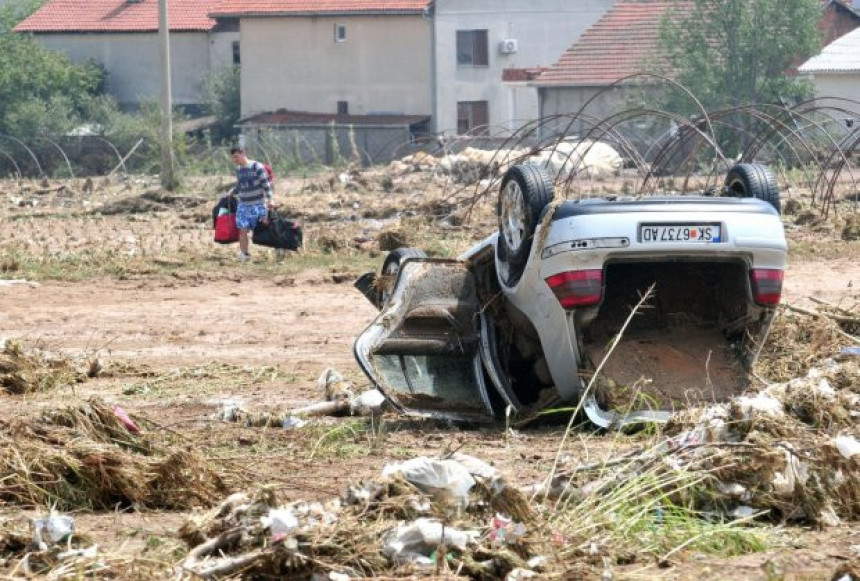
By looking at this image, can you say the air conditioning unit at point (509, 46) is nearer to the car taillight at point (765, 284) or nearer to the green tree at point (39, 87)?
the green tree at point (39, 87)

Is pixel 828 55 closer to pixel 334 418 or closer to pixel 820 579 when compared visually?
pixel 334 418

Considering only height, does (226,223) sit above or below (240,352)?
above

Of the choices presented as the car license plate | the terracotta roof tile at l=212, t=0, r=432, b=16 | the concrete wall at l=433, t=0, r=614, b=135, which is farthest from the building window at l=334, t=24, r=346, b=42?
the car license plate

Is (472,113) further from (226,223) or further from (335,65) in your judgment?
(226,223)

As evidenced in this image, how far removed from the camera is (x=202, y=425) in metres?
9.23

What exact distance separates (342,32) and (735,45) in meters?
18.0

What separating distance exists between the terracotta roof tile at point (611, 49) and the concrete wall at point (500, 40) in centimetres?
288

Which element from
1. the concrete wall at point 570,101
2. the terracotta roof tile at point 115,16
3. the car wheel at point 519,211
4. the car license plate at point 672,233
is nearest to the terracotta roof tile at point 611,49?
the concrete wall at point 570,101

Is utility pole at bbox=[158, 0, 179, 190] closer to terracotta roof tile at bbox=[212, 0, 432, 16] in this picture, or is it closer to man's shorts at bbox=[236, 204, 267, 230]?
man's shorts at bbox=[236, 204, 267, 230]

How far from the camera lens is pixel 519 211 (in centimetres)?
922

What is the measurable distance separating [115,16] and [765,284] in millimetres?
62149

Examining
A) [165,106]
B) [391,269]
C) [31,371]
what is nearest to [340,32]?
[165,106]

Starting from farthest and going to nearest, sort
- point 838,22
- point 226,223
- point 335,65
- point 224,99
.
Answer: point 224,99 < point 838,22 < point 335,65 < point 226,223

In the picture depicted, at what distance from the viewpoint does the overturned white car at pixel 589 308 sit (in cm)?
860
